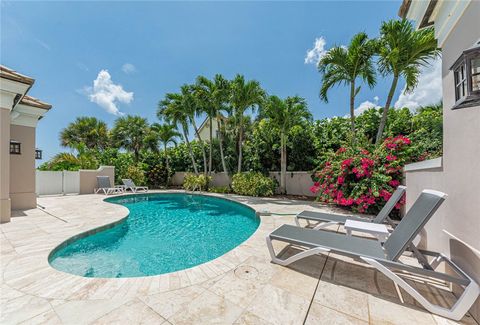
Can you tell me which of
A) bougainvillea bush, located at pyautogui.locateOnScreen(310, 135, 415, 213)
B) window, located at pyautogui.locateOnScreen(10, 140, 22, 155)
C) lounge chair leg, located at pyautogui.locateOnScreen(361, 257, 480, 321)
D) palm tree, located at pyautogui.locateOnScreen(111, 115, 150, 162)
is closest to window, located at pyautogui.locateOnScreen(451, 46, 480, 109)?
lounge chair leg, located at pyautogui.locateOnScreen(361, 257, 480, 321)

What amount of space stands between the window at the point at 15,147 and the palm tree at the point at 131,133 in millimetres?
10683

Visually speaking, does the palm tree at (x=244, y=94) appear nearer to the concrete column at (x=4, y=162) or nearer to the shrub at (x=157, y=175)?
the shrub at (x=157, y=175)

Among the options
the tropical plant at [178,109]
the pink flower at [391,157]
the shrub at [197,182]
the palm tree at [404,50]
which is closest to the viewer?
the pink flower at [391,157]

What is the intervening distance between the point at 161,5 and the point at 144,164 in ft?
43.1

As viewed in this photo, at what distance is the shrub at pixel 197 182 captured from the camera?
1521cm

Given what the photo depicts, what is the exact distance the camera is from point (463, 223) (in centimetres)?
242

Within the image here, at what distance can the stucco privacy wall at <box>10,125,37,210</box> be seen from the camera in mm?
7602

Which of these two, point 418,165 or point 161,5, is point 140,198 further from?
point 418,165

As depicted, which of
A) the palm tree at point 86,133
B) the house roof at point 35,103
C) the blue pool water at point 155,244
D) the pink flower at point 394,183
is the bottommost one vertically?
the blue pool water at point 155,244

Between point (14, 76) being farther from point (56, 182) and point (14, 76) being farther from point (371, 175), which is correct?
point (371, 175)

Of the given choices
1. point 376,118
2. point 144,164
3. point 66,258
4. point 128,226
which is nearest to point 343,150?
point 376,118

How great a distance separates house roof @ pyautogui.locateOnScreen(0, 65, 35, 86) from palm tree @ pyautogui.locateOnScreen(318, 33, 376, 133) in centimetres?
1137

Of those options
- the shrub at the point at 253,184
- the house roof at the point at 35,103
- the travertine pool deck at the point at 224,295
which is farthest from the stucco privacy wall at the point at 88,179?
the travertine pool deck at the point at 224,295

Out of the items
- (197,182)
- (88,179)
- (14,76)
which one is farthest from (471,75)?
(88,179)
